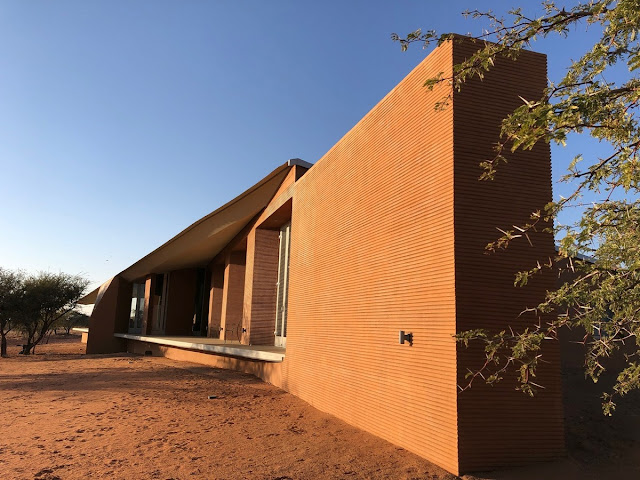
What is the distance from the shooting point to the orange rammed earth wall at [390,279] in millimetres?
6164

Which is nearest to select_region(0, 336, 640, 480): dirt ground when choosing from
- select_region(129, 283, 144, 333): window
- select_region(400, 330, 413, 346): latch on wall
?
select_region(400, 330, 413, 346): latch on wall

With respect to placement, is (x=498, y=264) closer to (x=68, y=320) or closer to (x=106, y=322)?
(x=106, y=322)

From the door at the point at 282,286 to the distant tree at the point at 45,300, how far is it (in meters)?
16.9

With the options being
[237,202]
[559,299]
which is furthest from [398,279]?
[237,202]

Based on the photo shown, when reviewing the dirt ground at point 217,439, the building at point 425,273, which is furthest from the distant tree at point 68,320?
the building at point 425,273

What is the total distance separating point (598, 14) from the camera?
3.32 m

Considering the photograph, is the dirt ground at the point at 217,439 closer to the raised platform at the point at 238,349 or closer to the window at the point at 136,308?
the raised platform at the point at 238,349

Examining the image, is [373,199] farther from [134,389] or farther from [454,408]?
[134,389]

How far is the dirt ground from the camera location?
5969 millimetres

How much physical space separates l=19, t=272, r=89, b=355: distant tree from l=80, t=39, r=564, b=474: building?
20.3m

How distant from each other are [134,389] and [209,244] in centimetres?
938

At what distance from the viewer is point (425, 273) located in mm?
6570

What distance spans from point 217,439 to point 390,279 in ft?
12.4

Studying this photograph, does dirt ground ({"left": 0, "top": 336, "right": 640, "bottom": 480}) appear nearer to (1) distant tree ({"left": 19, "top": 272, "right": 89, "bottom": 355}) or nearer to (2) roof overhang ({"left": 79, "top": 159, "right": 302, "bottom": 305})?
(2) roof overhang ({"left": 79, "top": 159, "right": 302, "bottom": 305})
